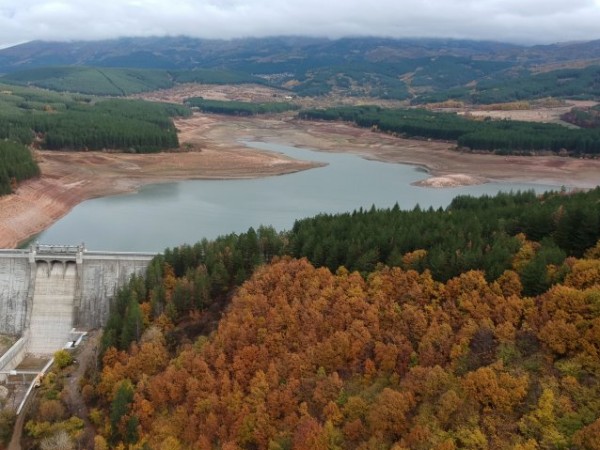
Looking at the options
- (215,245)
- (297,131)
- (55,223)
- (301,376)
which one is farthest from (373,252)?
(297,131)

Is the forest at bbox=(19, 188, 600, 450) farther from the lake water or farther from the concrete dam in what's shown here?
the lake water

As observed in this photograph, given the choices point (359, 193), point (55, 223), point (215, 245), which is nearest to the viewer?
point (215, 245)

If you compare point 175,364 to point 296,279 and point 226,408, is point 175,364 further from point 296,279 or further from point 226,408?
point 296,279

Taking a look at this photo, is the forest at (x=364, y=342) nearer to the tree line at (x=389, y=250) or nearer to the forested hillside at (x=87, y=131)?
the tree line at (x=389, y=250)

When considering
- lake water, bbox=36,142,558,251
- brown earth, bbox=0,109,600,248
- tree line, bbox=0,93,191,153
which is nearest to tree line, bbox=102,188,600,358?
lake water, bbox=36,142,558,251

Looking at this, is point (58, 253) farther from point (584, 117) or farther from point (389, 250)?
point (584, 117)

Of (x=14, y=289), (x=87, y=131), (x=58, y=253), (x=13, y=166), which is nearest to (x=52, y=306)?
(x=14, y=289)

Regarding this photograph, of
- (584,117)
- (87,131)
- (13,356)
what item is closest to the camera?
(13,356)
